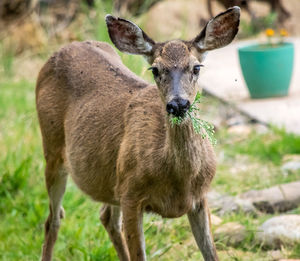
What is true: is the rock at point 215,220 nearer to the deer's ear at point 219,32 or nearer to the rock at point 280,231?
the rock at point 280,231

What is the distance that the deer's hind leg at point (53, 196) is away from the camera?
17.3 feet

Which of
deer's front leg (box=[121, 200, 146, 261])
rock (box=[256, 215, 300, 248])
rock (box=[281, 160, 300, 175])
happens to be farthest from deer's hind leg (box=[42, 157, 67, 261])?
rock (box=[281, 160, 300, 175])

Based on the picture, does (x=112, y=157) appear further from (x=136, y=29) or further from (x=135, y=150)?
(x=136, y=29)

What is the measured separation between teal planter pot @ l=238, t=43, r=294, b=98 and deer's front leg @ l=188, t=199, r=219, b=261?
19.2 ft

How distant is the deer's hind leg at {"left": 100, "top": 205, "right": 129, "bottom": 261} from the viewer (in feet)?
16.9

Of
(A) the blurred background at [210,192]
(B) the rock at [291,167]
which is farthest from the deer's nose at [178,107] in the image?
(B) the rock at [291,167]

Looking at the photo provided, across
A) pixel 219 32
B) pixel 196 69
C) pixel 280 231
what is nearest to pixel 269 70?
pixel 280 231

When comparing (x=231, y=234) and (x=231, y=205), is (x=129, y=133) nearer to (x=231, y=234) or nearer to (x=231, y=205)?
(x=231, y=234)

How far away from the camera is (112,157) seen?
464 cm

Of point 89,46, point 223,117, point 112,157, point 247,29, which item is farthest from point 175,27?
point 112,157

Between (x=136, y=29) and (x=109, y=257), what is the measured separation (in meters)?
1.83

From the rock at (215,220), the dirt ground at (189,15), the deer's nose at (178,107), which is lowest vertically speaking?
the dirt ground at (189,15)

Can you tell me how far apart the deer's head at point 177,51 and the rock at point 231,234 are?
1.72 m

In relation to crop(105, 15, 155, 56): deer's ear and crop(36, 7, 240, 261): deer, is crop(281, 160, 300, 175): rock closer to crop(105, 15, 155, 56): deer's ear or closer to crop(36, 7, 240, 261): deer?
crop(36, 7, 240, 261): deer
